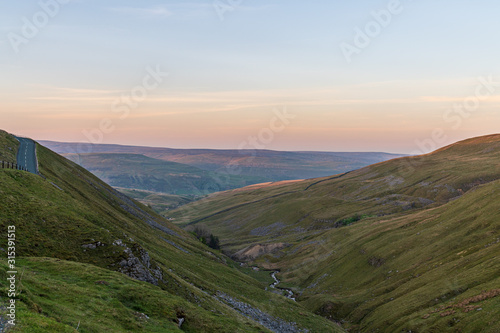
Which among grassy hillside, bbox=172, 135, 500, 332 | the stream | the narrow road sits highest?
the narrow road

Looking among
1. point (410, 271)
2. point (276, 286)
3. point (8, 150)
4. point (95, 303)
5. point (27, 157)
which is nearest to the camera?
point (95, 303)

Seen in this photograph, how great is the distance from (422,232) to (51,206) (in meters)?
113

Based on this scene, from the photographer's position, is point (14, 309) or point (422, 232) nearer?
point (14, 309)

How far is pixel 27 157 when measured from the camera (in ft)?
314

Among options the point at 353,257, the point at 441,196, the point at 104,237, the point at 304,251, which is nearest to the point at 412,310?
the point at 353,257

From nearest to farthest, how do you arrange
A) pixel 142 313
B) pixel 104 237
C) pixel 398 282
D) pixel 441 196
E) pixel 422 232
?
pixel 142 313 → pixel 104 237 → pixel 398 282 → pixel 422 232 → pixel 441 196

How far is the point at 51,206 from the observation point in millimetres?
53125

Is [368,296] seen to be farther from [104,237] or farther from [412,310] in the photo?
[104,237]

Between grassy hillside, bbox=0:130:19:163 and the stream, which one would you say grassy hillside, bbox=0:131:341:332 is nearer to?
grassy hillside, bbox=0:130:19:163

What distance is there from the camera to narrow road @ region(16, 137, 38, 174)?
8194 cm

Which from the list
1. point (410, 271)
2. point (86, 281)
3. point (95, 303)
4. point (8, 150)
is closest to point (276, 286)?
point (410, 271)

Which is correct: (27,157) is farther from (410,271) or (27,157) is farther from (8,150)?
(410,271)

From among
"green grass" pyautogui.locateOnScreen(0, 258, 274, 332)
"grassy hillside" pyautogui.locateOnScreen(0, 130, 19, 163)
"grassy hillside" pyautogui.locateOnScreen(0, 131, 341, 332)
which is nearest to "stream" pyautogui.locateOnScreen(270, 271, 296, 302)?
"grassy hillside" pyautogui.locateOnScreen(0, 131, 341, 332)

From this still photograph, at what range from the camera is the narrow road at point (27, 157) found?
81.9m
